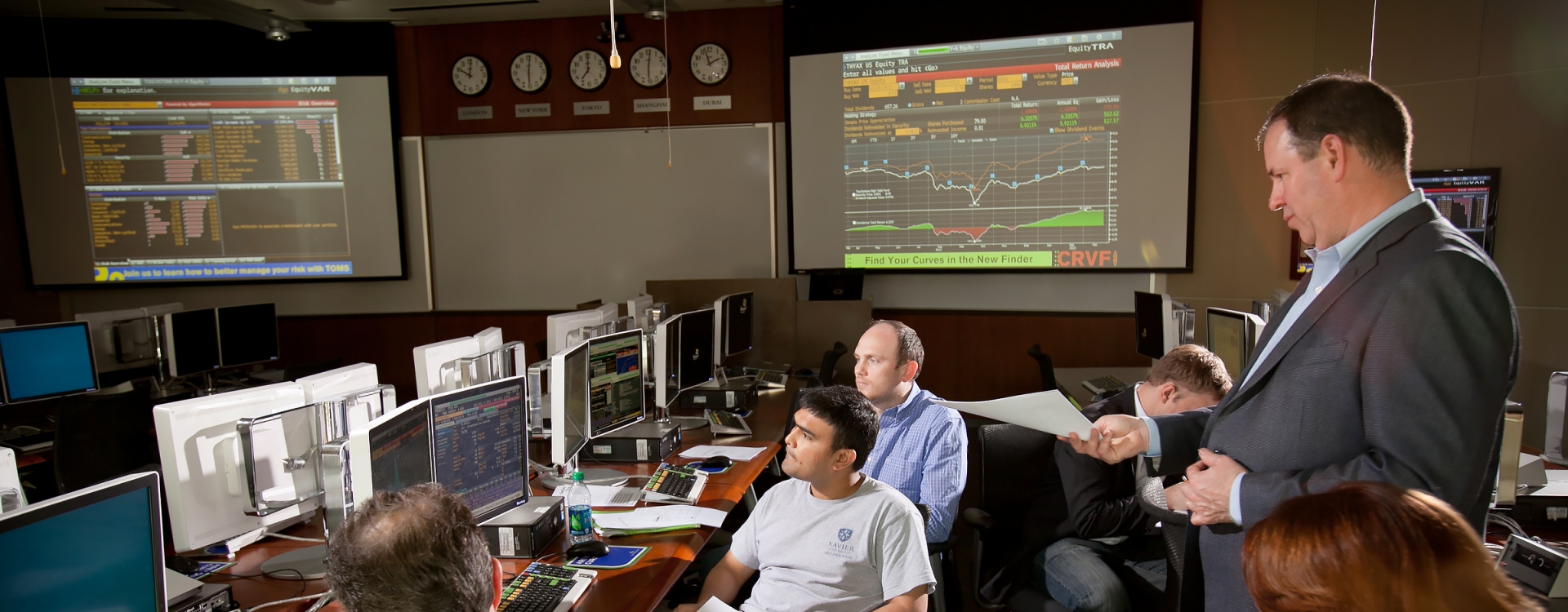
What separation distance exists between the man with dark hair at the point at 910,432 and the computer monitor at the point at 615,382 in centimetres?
93

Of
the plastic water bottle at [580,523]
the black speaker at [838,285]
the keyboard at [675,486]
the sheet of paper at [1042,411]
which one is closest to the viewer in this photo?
the sheet of paper at [1042,411]

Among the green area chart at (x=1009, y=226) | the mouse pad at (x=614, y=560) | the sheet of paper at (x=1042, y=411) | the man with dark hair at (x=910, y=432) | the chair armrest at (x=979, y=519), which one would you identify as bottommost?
the chair armrest at (x=979, y=519)

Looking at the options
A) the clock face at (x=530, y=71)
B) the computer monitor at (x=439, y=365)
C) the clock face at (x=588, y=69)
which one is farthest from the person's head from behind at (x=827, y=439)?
the clock face at (x=530, y=71)

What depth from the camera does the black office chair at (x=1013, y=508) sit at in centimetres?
231

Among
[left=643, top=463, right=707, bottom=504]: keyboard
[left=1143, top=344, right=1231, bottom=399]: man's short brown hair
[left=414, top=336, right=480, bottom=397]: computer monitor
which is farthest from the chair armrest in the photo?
[left=414, top=336, right=480, bottom=397]: computer monitor

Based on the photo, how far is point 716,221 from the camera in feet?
19.0

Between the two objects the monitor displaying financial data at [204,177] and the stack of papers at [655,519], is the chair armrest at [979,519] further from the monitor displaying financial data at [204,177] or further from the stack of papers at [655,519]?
the monitor displaying financial data at [204,177]

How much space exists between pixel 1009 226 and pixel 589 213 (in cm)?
315

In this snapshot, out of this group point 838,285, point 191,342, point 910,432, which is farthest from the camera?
point 838,285

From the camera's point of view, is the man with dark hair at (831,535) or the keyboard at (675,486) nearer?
the man with dark hair at (831,535)

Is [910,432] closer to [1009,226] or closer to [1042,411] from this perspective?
[1042,411]

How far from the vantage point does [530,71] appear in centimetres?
578

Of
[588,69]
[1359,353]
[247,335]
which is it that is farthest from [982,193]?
[247,335]

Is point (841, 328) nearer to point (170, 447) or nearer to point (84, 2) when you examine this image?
point (170, 447)
